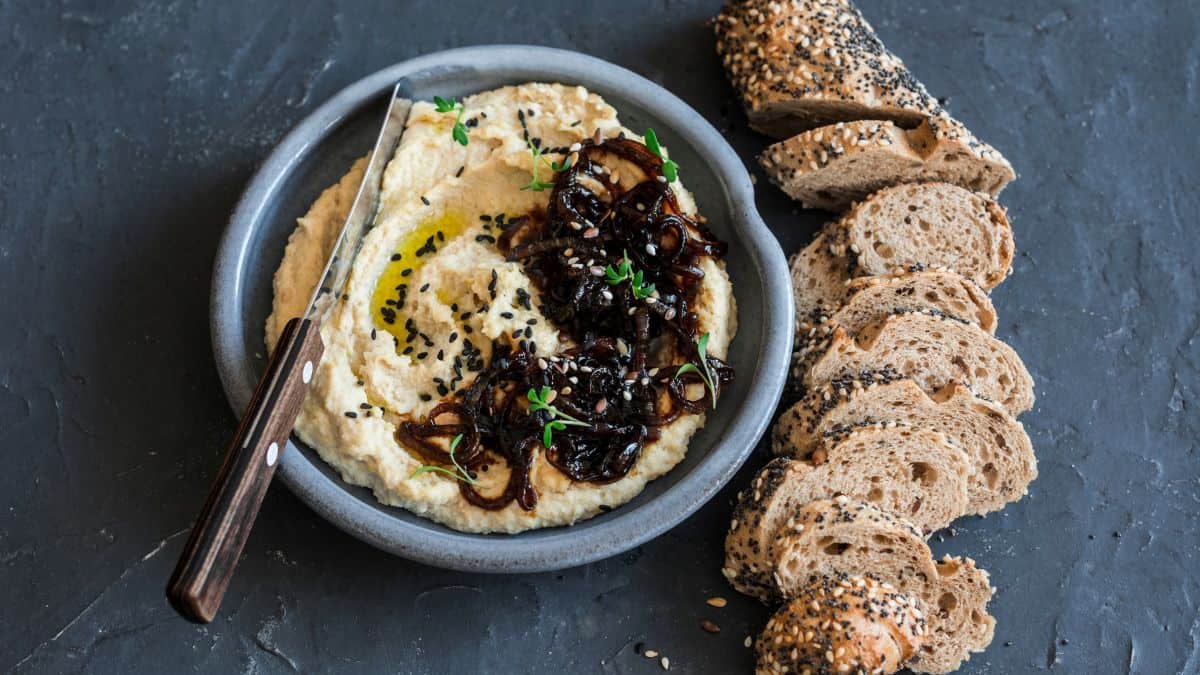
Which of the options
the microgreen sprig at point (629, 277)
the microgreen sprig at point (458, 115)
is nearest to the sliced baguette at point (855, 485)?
the microgreen sprig at point (629, 277)

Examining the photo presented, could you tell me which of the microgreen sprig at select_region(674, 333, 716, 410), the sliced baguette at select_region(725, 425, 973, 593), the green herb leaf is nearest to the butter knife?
the green herb leaf

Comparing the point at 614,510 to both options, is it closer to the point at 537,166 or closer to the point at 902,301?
the point at 537,166

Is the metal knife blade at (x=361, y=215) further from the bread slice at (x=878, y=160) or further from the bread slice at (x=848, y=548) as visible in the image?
the bread slice at (x=848, y=548)

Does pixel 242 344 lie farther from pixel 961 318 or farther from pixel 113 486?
pixel 961 318

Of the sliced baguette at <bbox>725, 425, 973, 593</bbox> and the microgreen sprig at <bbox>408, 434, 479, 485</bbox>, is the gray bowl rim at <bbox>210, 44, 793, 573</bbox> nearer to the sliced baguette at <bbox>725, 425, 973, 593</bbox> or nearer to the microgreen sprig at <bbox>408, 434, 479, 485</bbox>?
the microgreen sprig at <bbox>408, 434, 479, 485</bbox>

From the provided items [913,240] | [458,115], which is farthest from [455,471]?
[913,240]
